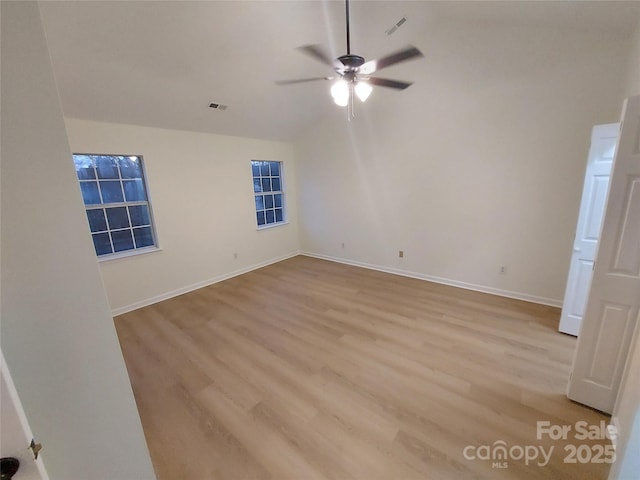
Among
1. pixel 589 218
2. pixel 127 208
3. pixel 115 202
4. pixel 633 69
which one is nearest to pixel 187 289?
pixel 127 208

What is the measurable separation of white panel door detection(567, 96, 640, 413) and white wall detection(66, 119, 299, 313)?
4.44 meters

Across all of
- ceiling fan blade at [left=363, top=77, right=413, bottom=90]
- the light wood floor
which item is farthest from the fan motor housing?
the light wood floor

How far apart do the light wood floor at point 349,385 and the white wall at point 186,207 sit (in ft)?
1.70

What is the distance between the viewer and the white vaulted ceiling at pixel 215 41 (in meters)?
2.12

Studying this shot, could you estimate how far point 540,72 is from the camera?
9.65ft

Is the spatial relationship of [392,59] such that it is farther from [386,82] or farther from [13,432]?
[13,432]

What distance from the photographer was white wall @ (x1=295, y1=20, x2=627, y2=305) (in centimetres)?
286

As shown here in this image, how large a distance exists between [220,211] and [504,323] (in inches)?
167

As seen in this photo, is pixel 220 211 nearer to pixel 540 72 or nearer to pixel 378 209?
pixel 378 209

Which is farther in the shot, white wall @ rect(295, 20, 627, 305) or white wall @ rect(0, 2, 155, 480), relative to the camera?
white wall @ rect(295, 20, 627, 305)

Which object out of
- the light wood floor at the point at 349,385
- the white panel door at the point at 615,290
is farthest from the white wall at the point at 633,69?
the light wood floor at the point at 349,385

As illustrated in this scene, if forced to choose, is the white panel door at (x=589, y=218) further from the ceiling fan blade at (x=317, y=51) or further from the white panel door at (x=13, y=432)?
the white panel door at (x=13, y=432)

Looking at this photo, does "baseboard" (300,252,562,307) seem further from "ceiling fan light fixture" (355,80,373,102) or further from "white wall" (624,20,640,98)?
"ceiling fan light fixture" (355,80,373,102)

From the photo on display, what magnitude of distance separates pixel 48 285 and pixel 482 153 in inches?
165
